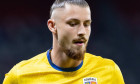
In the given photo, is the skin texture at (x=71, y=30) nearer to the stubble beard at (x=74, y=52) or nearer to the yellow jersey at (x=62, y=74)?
the stubble beard at (x=74, y=52)

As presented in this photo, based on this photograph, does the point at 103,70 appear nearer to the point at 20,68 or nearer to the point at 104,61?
the point at 104,61

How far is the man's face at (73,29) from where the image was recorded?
2.55 m

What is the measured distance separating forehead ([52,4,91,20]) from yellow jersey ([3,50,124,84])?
0.46 m

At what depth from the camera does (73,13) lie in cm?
256

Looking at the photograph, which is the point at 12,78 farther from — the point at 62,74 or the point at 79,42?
the point at 79,42

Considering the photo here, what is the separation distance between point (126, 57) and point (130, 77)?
320 mm

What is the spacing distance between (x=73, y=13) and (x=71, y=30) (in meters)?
0.14

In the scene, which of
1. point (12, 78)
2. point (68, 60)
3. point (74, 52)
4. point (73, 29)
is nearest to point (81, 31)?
point (73, 29)

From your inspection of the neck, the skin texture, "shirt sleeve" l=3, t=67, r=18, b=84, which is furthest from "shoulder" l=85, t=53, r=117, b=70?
"shirt sleeve" l=3, t=67, r=18, b=84

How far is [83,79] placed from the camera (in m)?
2.75

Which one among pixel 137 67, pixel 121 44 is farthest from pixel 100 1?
pixel 137 67

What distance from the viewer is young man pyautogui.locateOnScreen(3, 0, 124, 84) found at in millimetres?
2570

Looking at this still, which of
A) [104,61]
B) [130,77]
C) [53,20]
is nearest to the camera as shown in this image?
[53,20]

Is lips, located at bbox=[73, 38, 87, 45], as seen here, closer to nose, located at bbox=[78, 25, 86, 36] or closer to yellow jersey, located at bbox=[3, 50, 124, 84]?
nose, located at bbox=[78, 25, 86, 36]
